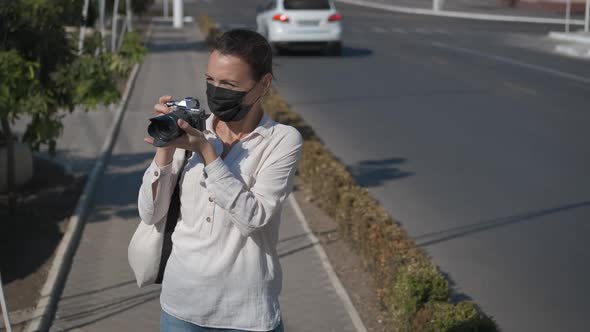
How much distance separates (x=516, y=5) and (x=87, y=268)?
53.7 metres

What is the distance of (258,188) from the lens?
2961mm

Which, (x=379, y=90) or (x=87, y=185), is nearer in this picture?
(x=87, y=185)

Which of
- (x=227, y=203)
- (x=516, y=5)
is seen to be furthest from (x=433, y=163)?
(x=516, y=5)

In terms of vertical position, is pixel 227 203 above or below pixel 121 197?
above

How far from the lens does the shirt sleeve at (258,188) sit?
111 inches

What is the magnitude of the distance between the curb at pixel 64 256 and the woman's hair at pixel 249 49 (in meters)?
3.32

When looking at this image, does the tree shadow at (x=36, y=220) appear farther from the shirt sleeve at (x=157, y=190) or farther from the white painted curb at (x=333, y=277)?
the shirt sleeve at (x=157, y=190)

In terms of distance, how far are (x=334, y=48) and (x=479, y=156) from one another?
14.4m

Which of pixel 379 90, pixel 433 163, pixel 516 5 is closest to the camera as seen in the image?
pixel 433 163

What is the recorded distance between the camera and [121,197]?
31.9 feet

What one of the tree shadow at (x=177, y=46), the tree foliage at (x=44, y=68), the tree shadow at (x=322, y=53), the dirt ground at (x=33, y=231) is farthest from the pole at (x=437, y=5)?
the tree foliage at (x=44, y=68)

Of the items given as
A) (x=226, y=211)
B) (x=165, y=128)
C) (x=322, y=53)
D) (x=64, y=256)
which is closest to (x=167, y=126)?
(x=165, y=128)

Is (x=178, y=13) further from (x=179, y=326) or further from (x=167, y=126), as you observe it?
(x=167, y=126)

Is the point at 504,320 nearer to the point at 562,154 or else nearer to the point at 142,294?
the point at 142,294
